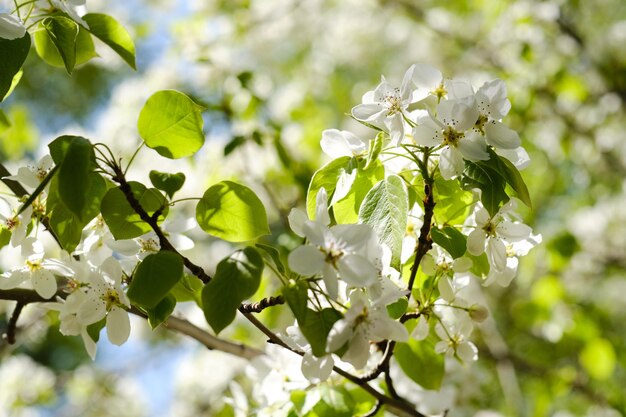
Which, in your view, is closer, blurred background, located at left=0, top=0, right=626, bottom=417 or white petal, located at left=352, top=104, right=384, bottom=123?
white petal, located at left=352, top=104, right=384, bottom=123

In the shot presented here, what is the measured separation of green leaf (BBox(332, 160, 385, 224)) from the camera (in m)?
0.60

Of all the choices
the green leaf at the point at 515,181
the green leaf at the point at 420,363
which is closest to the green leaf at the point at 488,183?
the green leaf at the point at 515,181

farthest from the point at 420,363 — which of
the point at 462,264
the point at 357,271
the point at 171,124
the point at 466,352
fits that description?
the point at 171,124

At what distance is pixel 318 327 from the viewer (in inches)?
19.9

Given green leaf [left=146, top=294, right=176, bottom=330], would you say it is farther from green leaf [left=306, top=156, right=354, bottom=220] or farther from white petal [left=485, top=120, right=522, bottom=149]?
white petal [left=485, top=120, right=522, bottom=149]

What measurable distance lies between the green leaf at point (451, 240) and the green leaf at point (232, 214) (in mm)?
148

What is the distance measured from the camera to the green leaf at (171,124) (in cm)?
57

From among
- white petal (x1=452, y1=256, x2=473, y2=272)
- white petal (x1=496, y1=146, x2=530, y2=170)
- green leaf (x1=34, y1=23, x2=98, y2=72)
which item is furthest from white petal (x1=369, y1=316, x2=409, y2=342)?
green leaf (x1=34, y1=23, x2=98, y2=72)

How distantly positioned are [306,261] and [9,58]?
1.04ft

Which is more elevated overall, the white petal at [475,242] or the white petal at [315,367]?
the white petal at [475,242]

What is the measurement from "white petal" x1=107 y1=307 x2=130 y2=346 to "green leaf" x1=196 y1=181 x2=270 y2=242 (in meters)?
0.11

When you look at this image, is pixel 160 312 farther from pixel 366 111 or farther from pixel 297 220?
pixel 366 111

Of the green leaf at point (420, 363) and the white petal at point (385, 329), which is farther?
the green leaf at point (420, 363)

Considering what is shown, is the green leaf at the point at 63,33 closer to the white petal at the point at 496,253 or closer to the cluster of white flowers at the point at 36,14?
the cluster of white flowers at the point at 36,14
